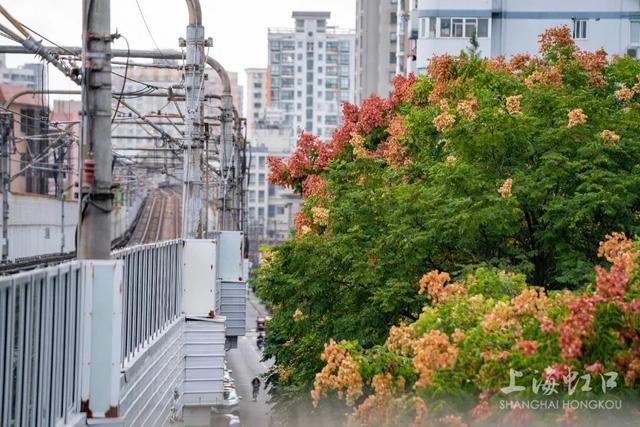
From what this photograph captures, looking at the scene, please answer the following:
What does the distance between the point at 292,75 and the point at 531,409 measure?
7405 inches

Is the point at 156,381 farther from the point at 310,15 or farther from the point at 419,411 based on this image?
the point at 310,15

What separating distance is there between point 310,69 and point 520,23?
150m

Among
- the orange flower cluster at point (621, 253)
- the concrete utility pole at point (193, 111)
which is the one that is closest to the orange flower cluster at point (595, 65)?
the concrete utility pole at point (193, 111)

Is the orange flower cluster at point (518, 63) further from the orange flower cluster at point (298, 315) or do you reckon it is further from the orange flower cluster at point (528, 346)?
the orange flower cluster at point (528, 346)

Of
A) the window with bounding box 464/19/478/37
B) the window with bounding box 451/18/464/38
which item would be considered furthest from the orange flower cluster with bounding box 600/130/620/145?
the window with bounding box 451/18/464/38

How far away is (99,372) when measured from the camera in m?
11.5

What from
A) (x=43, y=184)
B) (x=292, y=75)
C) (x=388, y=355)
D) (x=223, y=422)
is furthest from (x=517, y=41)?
(x=292, y=75)

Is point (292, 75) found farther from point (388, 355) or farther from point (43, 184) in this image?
point (388, 355)

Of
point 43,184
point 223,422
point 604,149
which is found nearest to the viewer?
point 604,149

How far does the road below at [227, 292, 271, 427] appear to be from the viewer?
130ft

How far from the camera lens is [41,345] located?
945cm

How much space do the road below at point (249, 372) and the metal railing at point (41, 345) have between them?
73.5 feet

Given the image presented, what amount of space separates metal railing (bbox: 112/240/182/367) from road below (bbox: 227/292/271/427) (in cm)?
1414

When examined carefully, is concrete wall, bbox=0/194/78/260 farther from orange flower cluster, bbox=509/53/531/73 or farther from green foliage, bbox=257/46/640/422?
green foliage, bbox=257/46/640/422
